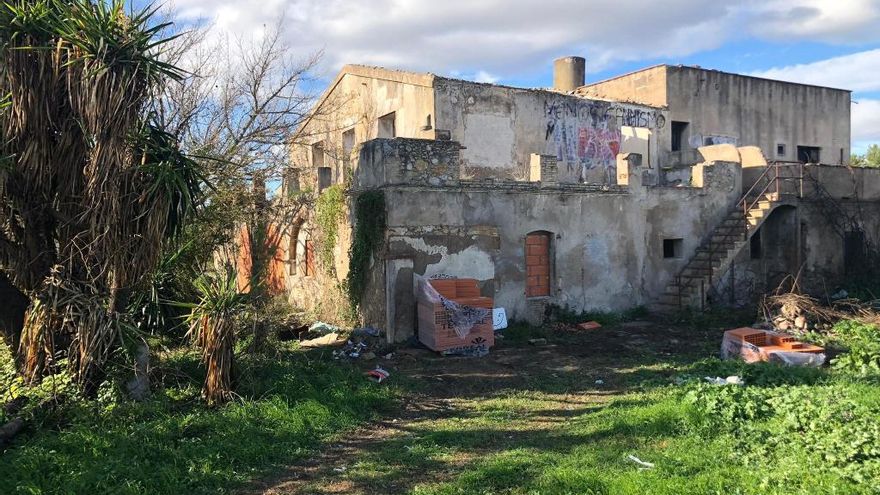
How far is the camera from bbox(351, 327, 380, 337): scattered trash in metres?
12.3

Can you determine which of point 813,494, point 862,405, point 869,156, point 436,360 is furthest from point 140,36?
point 869,156

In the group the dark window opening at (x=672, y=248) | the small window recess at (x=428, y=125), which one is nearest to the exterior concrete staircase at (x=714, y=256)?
the dark window opening at (x=672, y=248)

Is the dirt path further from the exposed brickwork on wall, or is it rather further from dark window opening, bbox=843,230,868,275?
dark window opening, bbox=843,230,868,275

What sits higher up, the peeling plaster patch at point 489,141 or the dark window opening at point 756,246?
the peeling plaster patch at point 489,141

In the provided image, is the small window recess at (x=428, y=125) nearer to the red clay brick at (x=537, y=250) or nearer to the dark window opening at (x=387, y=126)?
the dark window opening at (x=387, y=126)

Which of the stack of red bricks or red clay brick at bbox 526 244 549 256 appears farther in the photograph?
red clay brick at bbox 526 244 549 256

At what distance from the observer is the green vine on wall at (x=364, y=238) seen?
12.4 meters

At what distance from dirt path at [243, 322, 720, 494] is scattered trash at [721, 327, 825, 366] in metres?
0.93

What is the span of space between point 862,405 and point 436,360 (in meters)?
6.49

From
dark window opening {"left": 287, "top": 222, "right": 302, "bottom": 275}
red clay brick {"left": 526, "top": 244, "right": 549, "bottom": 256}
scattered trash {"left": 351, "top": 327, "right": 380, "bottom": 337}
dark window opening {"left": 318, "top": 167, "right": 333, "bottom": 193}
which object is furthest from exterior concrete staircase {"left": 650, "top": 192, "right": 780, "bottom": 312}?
dark window opening {"left": 287, "top": 222, "right": 302, "bottom": 275}

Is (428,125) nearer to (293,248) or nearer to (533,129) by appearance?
→ (533,129)

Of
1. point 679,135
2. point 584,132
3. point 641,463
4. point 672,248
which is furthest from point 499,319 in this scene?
point 679,135

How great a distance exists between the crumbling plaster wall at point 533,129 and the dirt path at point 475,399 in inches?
226

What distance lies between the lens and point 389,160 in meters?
12.4
